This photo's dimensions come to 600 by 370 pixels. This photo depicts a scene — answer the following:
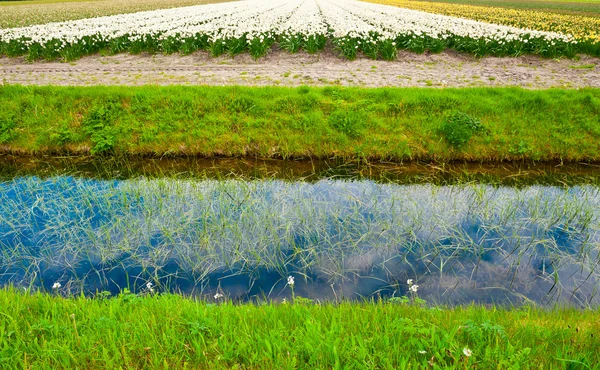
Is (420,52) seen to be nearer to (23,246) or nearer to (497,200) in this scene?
(497,200)

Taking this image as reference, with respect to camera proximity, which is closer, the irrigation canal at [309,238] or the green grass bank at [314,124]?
the irrigation canal at [309,238]

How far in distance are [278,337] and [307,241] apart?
2.56 metres

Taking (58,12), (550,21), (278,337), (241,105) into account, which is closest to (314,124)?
(241,105)

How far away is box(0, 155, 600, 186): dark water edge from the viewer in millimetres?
8023

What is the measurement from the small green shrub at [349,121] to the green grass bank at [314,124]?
0.09 feet

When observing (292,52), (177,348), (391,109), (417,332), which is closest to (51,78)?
(292,52)

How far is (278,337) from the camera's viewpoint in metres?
3.06

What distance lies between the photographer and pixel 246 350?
298 centimetres

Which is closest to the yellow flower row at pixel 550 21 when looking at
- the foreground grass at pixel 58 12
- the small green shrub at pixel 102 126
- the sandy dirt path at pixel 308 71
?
the sandy dirt path at pixel 308 71

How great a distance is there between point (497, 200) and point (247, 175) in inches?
196

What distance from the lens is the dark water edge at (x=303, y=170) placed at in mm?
8023

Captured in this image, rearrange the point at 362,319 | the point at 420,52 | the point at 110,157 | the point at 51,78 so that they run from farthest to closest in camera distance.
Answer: the point at 420,52, the point at 51,78, the point at 110,157, the point at 362,319

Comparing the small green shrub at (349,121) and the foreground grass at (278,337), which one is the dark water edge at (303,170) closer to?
the small green shrub at (349,121)

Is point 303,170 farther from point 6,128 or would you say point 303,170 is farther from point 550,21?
point 550,21
